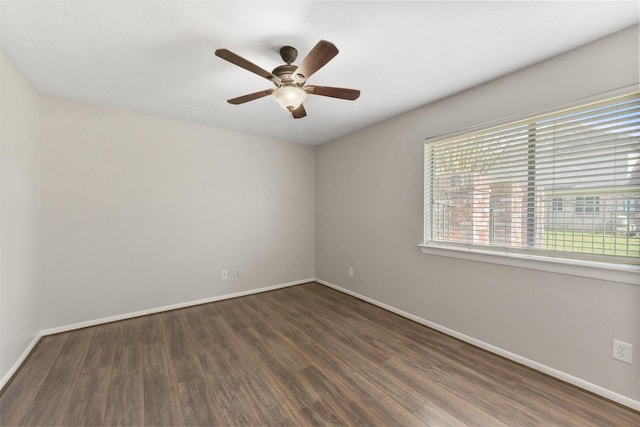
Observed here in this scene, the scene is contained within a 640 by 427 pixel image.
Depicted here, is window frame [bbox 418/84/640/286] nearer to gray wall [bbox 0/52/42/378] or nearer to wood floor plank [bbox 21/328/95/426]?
wood floor plank [bbox 21/328/95/426]

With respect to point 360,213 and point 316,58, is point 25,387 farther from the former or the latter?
point 360,213

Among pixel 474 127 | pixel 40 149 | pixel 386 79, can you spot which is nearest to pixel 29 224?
pixel 40 149

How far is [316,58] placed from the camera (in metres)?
1.49

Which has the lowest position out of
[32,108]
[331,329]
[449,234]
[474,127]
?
[331,329]

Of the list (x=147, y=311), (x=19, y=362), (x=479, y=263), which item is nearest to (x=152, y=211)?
(x=147, y=311)

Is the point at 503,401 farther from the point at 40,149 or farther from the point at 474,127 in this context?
the point at 40,149

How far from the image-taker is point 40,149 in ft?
8.27

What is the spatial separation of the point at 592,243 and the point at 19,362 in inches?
173

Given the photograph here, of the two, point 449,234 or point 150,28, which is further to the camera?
point 449,234

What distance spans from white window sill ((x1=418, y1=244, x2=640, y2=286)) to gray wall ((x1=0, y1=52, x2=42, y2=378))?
367 centimetres

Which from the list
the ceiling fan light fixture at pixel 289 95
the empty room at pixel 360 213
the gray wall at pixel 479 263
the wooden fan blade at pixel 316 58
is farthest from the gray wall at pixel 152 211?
the wooden fan blade at pixel 316 58

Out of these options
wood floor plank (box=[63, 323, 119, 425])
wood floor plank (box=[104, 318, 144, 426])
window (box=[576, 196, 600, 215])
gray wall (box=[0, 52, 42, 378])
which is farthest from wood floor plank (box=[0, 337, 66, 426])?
window (box=[576, 196, 600, 215])

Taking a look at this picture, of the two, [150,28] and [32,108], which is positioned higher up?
[150,28]

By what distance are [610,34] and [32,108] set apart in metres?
4.57
